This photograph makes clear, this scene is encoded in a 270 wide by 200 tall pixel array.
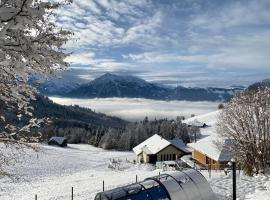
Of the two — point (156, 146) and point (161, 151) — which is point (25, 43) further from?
point (156, 146)

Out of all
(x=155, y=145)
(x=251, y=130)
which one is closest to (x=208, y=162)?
(x=251, y=130)

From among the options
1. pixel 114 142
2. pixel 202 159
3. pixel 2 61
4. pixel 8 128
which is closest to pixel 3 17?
pixel 2 61

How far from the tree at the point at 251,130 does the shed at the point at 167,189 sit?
1307 cm

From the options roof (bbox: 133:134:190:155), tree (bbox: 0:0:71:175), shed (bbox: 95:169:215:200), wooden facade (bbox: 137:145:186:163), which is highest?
tree (bbox: 0:0:71:175)

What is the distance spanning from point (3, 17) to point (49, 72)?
1987 mm

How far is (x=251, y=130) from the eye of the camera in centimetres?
3747

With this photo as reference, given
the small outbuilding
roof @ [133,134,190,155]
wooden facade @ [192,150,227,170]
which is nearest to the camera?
wooden facade @ [192,150,227,170]

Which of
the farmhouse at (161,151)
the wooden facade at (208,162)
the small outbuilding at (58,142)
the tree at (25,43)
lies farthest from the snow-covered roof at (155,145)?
the tree at (25,43)

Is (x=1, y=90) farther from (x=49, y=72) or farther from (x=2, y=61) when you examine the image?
(x=2, y=61)

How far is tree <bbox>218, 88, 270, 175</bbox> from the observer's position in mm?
36406

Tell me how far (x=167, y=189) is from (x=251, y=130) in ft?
62.6

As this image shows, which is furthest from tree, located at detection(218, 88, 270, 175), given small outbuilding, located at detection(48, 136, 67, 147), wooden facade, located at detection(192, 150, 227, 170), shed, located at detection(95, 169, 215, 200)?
small outbuilding, located at detection(48, 136, 67, 147)

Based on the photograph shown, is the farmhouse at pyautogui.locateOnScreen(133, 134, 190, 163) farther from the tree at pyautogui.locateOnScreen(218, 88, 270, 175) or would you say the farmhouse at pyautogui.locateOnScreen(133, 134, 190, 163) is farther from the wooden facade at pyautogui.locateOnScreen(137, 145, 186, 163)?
the tree at pyautogui.locateOnScreen(218, 88, 270, 175)

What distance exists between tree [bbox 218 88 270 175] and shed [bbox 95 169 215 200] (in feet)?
42.9
